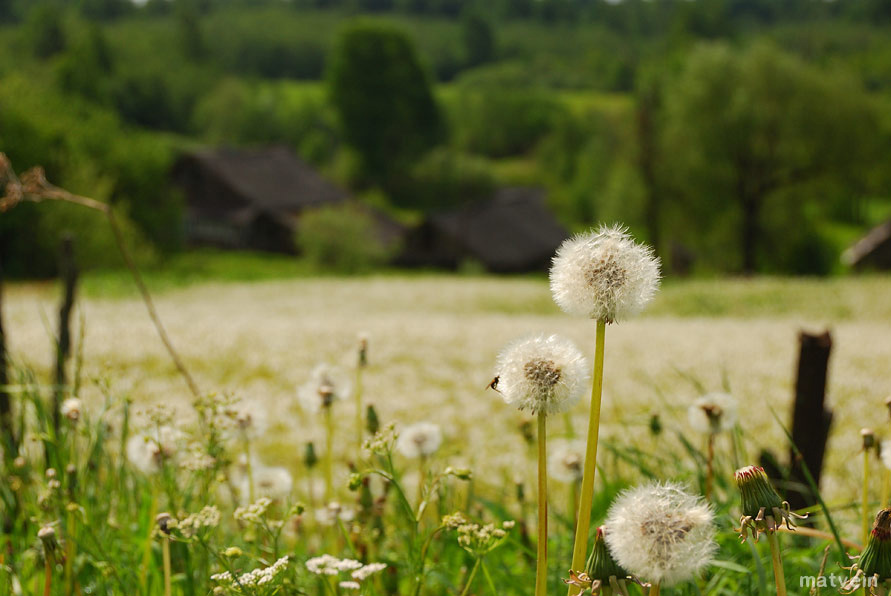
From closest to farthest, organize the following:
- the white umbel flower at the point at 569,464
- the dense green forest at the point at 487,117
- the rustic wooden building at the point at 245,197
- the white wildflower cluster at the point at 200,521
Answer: the white wildflower cluster at the point at 200,521 → the white umbel flower at the point at 569,464 → the dense green forest at the point at 487,117 → the rustic wooden building at the point at 245,197

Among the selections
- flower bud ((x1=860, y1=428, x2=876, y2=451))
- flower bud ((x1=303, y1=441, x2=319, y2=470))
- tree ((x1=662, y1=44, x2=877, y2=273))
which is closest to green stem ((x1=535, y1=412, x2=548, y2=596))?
flower bud ((x1=860, y1=428, x2=876, y2=451))

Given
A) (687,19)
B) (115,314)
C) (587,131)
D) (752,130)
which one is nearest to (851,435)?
(115,314)

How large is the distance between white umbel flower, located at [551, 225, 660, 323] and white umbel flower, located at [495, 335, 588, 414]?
9cm

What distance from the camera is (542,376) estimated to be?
136cm

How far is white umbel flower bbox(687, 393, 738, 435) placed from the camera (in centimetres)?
258

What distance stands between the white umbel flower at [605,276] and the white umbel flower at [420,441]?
4.71ft

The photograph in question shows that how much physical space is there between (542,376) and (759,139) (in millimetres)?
45711

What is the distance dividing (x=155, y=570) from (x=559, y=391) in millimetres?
1985

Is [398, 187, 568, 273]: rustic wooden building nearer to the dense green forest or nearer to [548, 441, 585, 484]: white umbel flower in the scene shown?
the dense green forest

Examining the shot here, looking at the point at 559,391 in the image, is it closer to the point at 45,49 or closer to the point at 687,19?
the point at 45,49

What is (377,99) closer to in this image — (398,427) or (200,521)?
(398,427)

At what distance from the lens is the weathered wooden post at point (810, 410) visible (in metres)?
3.67

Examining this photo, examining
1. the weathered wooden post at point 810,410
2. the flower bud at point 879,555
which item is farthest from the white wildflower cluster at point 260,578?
the weathered wooden post at point 810,410

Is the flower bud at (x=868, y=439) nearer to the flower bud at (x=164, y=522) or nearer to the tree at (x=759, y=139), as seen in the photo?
the flower bud at (x=164, y=522)
